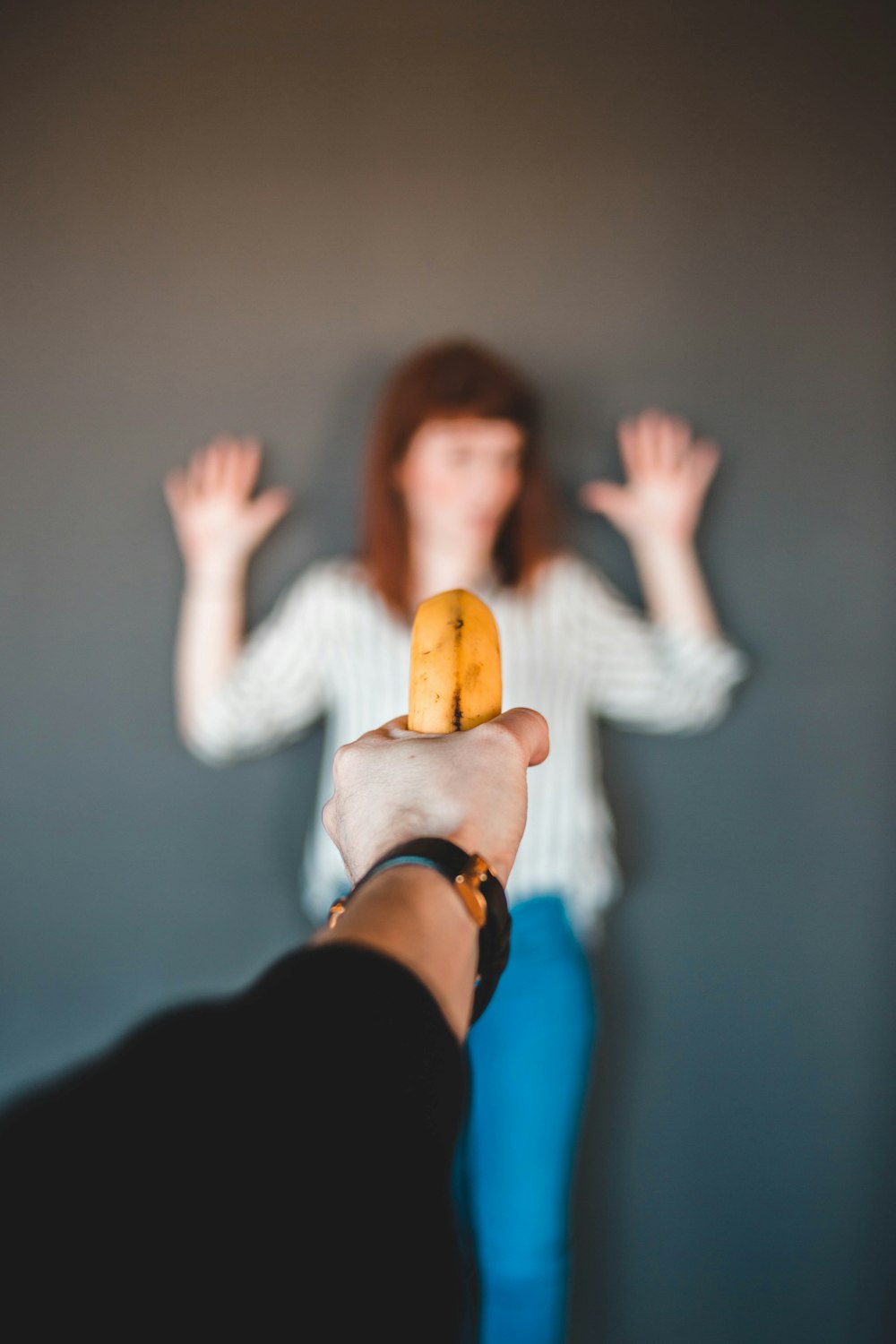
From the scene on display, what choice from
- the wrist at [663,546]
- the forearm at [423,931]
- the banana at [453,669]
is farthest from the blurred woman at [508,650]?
the forearm at [423,931]

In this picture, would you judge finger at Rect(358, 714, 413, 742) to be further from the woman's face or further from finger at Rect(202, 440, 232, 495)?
finger at Rect(202, 440, 232, 495)

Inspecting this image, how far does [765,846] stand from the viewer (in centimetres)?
142

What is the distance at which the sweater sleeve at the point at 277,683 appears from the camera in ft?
4.38

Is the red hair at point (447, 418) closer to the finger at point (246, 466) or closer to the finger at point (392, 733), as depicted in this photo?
the finger at point (246, 466)

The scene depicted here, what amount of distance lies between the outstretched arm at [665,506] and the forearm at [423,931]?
0.94 m

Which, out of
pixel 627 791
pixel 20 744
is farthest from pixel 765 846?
pixel 20 744

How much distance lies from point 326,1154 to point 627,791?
114 cm

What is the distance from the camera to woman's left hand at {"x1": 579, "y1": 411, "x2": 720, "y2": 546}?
1367mm

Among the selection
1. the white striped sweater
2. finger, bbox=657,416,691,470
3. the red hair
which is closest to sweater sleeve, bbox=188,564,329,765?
the white striped sweater

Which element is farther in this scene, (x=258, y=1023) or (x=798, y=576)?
(x=798, y=576)

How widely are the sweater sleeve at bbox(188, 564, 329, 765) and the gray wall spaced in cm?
10

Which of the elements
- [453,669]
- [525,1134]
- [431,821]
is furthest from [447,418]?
[525,1134]

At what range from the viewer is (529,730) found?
0.63m

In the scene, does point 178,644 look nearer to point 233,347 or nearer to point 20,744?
point 20,744
